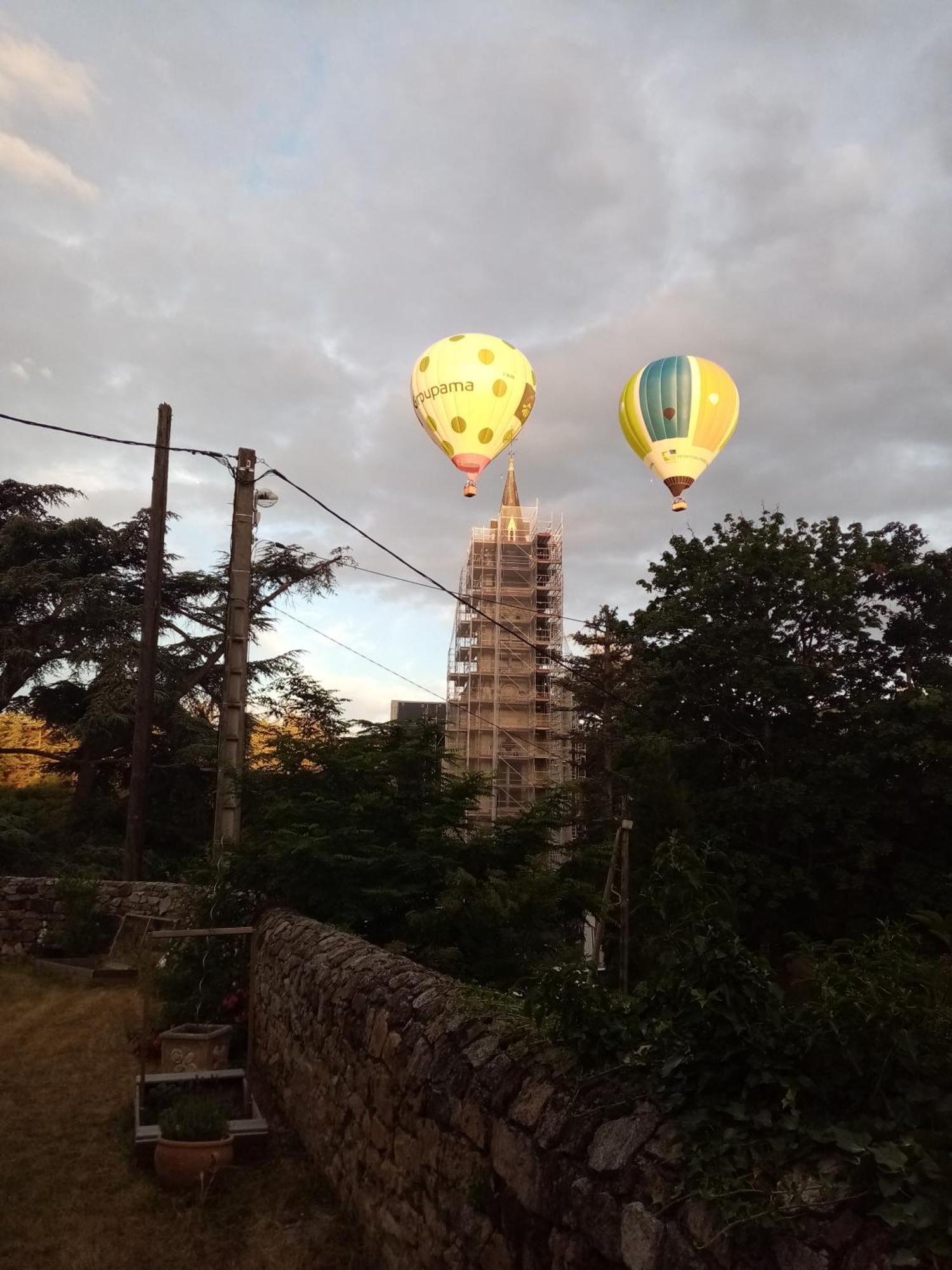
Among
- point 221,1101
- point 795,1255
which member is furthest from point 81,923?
point 795,1255

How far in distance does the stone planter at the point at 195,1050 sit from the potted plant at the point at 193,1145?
1124 mm

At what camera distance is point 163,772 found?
2070cm

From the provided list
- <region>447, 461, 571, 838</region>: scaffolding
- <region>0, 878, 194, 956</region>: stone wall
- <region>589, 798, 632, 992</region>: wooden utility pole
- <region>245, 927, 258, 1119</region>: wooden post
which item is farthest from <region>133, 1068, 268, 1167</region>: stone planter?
<region>447, 461, 571, 838</region>: scaffolding

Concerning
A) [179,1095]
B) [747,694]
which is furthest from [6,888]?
[747,694]

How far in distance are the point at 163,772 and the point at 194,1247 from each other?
16885 mm

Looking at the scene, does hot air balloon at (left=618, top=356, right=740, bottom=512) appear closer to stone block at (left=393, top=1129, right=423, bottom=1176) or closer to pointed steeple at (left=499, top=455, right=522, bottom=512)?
stone block at (left=393, top=1129, right=423, bottom=1176)

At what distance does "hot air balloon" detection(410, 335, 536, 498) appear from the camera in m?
16.4

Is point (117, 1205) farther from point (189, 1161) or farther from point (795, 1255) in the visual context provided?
point (795, 1255)

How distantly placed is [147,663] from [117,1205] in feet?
37.7

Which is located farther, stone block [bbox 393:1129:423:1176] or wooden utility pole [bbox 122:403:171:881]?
wooden utility pole [bbox 122:403:171:881]

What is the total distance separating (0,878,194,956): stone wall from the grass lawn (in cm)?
639

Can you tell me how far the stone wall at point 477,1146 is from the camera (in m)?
2.39

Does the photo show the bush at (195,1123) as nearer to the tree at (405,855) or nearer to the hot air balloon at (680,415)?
the tree at (405,855)

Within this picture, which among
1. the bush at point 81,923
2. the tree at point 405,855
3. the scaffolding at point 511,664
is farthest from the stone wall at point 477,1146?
the scaffolding at point 511,664
